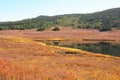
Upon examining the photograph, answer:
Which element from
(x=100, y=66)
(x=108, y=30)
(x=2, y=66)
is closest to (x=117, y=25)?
(x=108, y=30)

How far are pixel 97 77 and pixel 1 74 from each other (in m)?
12.8

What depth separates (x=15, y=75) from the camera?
20125 millimetres

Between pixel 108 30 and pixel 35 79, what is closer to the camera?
pixel 35 79

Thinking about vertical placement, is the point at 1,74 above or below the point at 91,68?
above

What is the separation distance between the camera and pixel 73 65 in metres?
37.2

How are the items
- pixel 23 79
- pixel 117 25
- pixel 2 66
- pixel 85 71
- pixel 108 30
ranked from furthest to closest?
pixel 117 25
pixel 108 30
pixel 85 71
pixel 2 66
pixel 23 79

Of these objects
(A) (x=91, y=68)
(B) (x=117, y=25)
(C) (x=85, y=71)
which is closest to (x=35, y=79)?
(C) (x=85, y=71)

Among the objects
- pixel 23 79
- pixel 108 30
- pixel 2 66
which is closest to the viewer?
pixel 23 79

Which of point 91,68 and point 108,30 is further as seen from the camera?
point 108,30

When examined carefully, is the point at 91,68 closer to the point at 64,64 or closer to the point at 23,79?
the point at 64,64

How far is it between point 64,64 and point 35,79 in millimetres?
17392

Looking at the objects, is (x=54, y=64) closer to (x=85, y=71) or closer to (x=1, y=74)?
(x=85, y=71)

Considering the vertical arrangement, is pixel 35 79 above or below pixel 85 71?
above

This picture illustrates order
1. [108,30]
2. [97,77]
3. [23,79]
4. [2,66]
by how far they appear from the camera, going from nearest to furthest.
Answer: [23,79] → [2,66] → [97,77] → [108,30]
